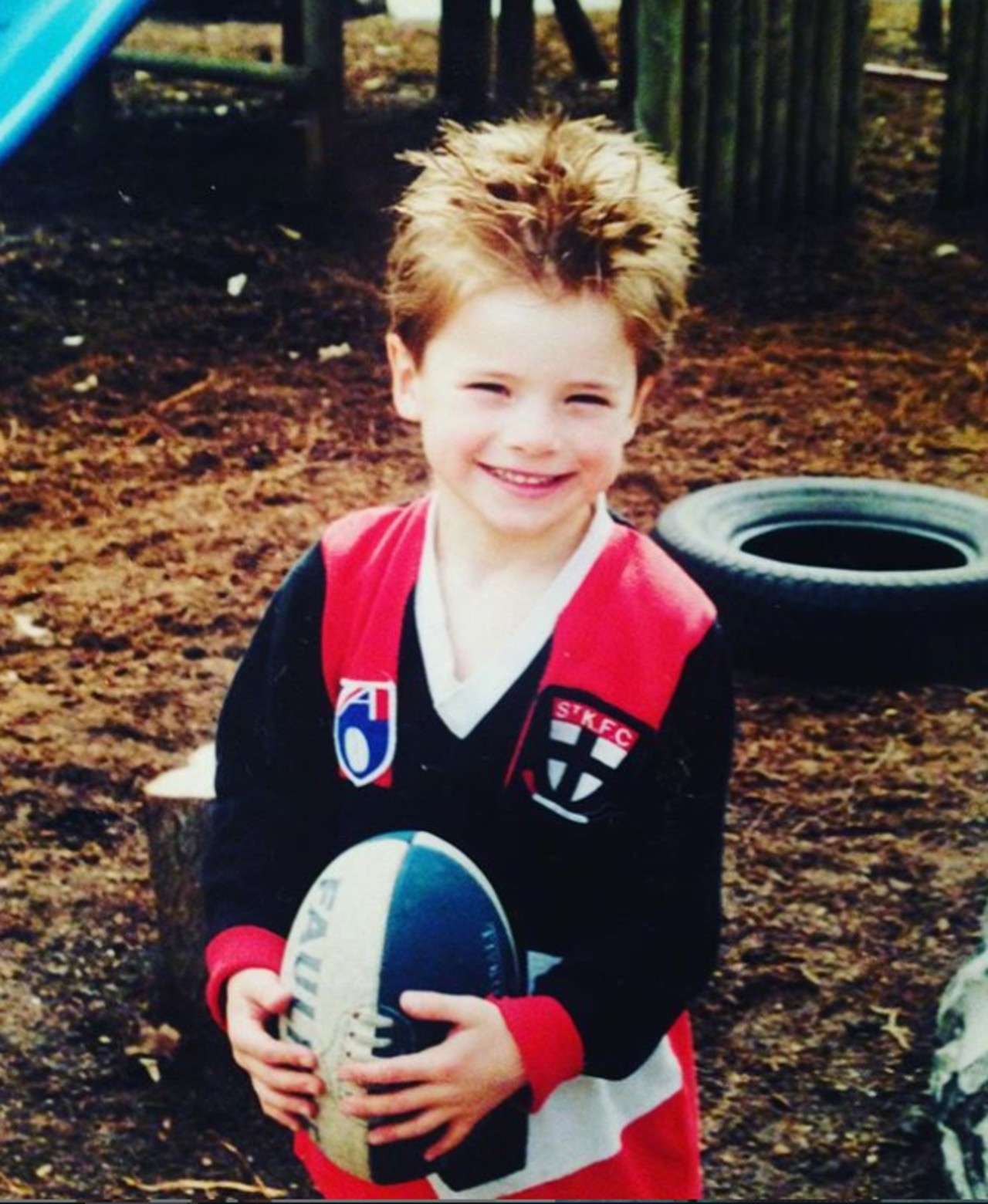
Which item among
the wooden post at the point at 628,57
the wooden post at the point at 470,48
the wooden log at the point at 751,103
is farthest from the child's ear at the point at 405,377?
the wooden post at the point at 470,48

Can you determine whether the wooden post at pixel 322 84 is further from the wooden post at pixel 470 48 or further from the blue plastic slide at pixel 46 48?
the blue plastic slide at pixel 46 48

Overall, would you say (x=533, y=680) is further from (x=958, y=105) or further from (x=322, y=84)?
(x=958, y=105)

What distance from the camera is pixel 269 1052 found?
1.94 meters

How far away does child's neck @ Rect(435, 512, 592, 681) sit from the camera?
1994mm

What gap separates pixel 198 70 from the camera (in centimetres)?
837

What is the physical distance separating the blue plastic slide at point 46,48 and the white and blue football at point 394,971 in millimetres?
3338

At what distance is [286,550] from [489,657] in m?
3.23

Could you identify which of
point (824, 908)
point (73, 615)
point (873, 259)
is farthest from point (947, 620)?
point (873, 259)

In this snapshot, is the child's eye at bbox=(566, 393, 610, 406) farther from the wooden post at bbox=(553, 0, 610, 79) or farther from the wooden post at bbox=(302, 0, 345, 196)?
the wooden post at bbox=(553, 0, 610, 79)

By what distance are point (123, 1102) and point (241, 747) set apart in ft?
3.91

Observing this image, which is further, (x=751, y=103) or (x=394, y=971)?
(x=751, y=103)

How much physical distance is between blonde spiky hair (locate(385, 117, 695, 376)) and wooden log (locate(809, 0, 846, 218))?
6.23 m

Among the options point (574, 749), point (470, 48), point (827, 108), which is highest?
point (574, 749)

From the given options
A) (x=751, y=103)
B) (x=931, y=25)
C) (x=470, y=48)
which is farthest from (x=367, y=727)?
(x=931, y=25)
